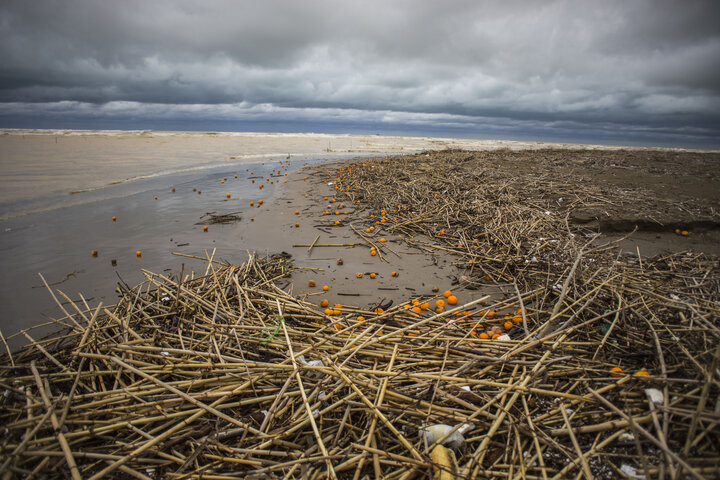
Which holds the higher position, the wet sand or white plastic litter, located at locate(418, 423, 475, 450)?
the wet sand

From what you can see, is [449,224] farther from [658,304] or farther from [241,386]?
[241,386]

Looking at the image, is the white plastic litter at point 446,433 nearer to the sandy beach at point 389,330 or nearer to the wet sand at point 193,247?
the sandy beach at point 389,330

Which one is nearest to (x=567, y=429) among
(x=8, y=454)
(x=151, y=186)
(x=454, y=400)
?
(x=454, y=400)

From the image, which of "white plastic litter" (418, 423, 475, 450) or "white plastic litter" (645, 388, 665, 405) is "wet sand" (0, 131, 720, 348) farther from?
"white plastic litter" (645, 388, 665, 405)

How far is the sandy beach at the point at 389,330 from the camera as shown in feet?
7.18

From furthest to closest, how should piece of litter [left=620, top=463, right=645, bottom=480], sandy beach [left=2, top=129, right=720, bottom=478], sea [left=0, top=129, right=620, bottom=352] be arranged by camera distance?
1. sea [left=0, top=129, right=620, bottom=352]
2. sandy beach [left=2, top=129, right=720, bottom=478]
3. piece of litter [left=620, top=463, right=645, bottom=480]

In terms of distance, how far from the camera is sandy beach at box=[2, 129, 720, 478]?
2.19 meters

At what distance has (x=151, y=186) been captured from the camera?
532 inches

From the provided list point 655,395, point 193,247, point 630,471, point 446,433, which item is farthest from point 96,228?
point 655,395

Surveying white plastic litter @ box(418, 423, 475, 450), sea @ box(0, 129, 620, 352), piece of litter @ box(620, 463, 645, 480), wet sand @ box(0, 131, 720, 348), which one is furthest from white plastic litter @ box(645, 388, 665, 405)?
sea @ box(0, 129, 620, 352)

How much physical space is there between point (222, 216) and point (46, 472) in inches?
296

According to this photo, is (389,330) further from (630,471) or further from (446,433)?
(630,471)

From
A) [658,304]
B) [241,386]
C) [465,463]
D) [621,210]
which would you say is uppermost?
[621,210]

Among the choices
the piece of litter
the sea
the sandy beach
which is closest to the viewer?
the piece of litter
